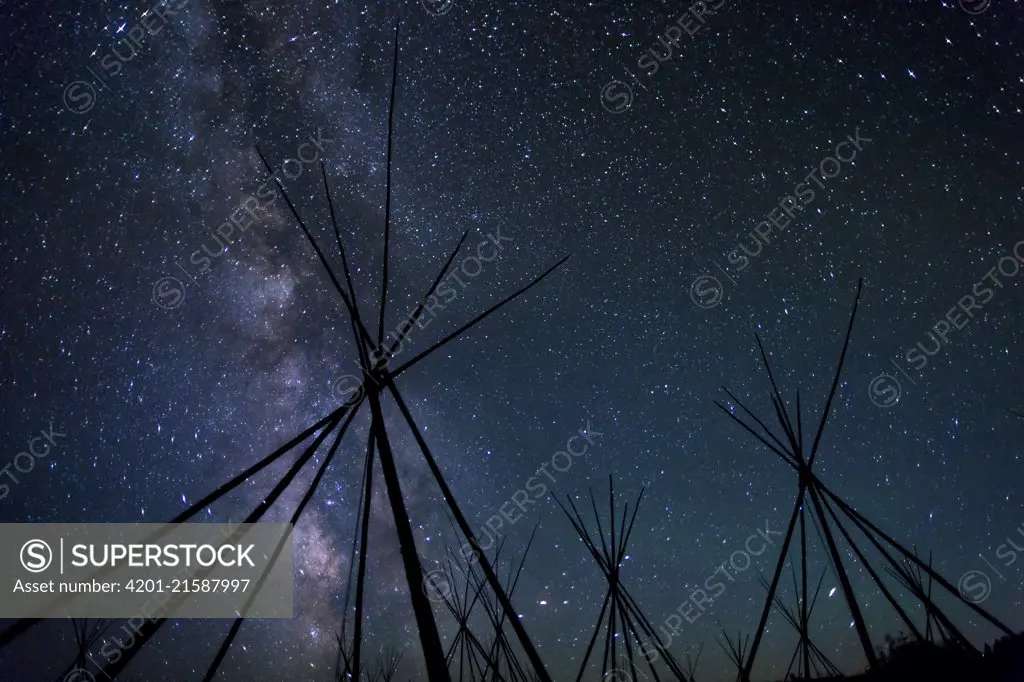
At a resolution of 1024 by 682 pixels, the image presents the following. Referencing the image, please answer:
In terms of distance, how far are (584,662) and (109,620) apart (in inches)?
517

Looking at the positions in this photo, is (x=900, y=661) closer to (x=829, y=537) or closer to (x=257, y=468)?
(x=829, y=537)

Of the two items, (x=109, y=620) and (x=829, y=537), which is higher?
(x=109, y=620)

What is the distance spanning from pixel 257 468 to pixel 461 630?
12.6 meters

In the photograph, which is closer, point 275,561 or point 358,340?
point 275,561

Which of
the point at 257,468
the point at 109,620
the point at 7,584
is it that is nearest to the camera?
the point at 257,468

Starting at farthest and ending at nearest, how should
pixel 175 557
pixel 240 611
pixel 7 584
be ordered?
pixel 7 584, pixel 175 557, pixel 240 611

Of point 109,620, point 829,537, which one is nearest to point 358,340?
point 829,537

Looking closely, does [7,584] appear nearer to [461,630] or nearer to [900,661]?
[461,630]

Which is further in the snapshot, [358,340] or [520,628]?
[358,340]

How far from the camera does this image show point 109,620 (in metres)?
16.0

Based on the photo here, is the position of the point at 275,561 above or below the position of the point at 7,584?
below

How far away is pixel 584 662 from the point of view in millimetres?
11328

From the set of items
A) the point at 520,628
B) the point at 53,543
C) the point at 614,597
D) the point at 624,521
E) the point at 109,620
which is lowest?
the point at 520,628

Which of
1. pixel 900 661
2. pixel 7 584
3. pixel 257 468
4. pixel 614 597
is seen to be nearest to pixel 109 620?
pixel 7 584
